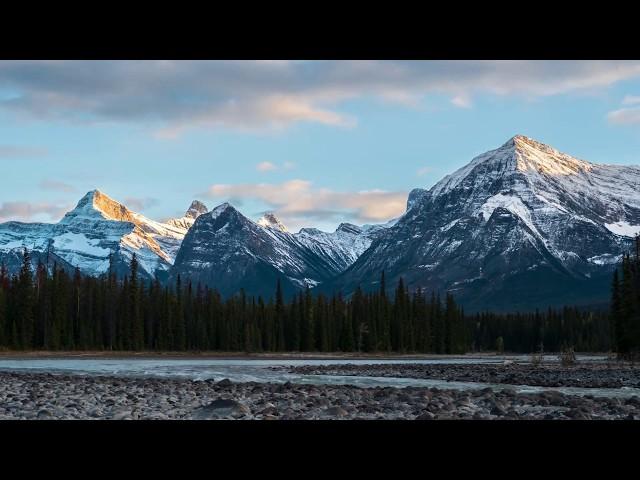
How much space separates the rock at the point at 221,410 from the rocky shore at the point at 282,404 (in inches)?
1.2

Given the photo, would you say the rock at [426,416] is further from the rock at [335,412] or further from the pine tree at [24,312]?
the pine tree at [24,312]

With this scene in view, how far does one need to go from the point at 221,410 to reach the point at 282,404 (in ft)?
12.0

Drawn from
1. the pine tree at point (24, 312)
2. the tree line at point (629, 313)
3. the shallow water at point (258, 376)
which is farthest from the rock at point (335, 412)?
the pine tree at point (24, 312)

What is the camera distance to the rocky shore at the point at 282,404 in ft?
78.6

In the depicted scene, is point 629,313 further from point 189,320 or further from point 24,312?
point 24,312

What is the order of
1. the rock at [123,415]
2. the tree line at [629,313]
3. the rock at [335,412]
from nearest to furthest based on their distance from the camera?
the rock at [123,415] < the rock at [335,412] < the tree line at [629,313]

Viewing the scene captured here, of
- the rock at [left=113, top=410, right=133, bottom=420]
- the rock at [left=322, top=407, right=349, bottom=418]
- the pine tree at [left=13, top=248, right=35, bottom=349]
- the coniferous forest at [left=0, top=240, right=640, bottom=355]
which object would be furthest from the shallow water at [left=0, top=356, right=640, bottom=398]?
the coniferous forest at [left=0, top=240, right=640, bottom=355]
